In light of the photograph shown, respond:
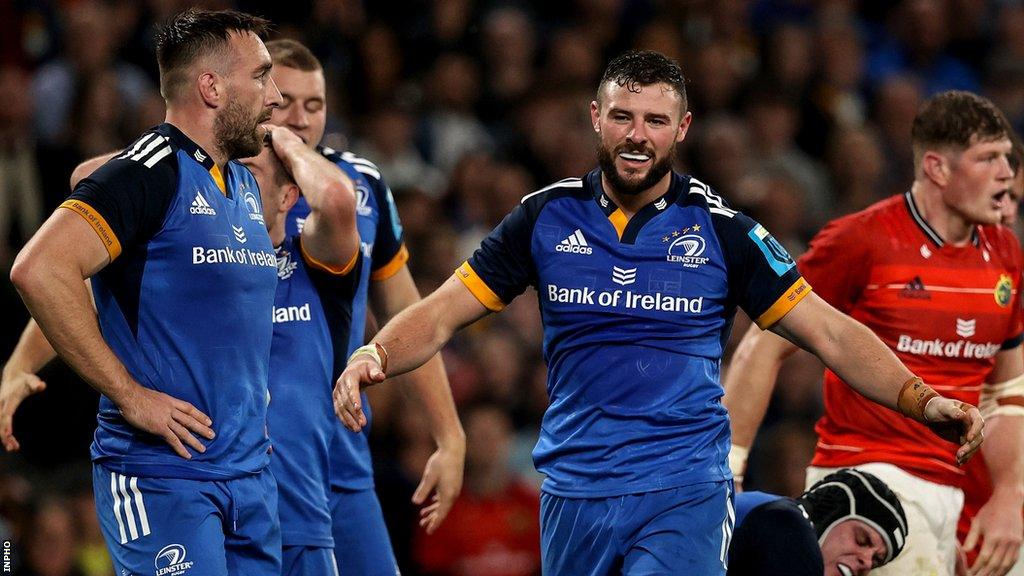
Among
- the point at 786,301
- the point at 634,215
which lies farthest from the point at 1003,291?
the point at 634,215

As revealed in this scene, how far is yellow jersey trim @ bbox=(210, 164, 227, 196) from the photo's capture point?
16.0ft

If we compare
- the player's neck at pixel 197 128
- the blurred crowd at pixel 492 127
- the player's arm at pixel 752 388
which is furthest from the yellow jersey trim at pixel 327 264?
the blurred crowd at pixel 492 127

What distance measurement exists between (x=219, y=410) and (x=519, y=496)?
455 cm

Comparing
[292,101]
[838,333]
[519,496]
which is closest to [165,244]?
[292,101]

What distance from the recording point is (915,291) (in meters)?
6.22

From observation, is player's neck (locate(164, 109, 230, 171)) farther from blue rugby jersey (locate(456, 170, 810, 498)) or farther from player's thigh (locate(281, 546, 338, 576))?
player's thigh (locate(281, 546, 338, 576))

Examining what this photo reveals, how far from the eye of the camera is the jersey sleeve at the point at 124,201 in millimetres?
4480

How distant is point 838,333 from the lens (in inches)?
201

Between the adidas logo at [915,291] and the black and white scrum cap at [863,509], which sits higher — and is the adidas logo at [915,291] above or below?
above

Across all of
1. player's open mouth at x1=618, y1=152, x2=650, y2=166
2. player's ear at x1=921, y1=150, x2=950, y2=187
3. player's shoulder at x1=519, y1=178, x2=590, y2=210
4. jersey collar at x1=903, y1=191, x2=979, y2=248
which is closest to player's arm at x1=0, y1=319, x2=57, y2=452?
player's shoulder at x1=519, y1=178, x2=590, y2=210

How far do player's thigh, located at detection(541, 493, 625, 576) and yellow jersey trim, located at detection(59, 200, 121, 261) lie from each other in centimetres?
177

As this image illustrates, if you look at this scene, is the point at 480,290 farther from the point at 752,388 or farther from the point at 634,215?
the point at 752,388

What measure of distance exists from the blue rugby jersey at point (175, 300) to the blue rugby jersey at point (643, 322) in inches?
39.0

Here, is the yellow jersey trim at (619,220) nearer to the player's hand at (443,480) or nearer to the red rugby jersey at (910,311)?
the red rugby jersey at (910,311)
